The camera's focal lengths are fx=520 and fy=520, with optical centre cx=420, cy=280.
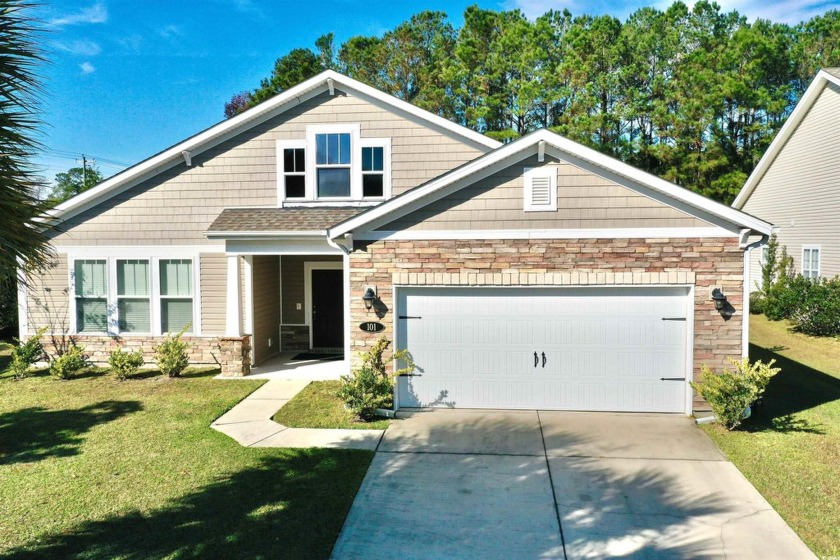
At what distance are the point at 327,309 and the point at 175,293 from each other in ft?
12.2

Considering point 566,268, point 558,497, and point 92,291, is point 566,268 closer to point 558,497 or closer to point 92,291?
point 558,497

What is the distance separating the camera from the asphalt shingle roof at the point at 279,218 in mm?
11242

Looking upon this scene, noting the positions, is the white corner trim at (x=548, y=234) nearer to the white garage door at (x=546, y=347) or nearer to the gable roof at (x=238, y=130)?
the white garage door at (x=546, y=347)

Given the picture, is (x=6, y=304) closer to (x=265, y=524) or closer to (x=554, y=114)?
(x=265, y=524)

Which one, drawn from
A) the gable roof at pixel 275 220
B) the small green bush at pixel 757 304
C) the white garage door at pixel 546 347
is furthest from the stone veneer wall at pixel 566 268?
the small green bush at pixel 757 304

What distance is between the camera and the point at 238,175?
1270 cm

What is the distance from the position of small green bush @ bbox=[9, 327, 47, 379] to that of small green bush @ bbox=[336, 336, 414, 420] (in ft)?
26.0

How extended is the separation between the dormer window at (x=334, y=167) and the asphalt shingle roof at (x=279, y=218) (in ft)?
1.42

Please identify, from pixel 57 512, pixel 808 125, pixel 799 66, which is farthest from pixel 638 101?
pixel 57 512

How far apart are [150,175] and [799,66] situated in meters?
36.2

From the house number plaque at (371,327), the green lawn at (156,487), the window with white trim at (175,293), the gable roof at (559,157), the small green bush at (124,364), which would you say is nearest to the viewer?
the green lawn at (156,487)

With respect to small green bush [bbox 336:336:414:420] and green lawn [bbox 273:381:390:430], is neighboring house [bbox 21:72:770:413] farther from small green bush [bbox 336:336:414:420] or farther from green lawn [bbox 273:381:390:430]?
green lawn [bbox 273:381:390:430]

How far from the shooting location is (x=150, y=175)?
12516 millimetres

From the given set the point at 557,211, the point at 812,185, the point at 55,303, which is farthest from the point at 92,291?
the point at 812,185
